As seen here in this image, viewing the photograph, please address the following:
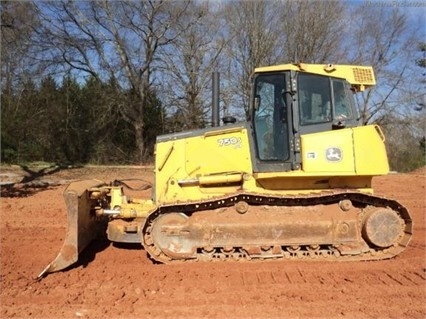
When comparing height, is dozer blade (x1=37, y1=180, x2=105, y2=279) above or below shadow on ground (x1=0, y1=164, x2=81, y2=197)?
below

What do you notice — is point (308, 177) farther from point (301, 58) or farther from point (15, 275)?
point (301, 58)

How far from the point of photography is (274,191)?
7129mm

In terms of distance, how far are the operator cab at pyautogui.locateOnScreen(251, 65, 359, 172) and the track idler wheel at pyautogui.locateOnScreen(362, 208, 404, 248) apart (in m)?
1.23

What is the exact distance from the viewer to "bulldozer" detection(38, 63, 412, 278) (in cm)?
677

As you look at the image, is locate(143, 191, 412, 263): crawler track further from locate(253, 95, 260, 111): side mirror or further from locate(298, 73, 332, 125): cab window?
locate(253, 95, 260, 111): side mirror

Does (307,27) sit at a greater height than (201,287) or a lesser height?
greater

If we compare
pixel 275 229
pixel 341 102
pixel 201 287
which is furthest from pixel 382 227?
pixel 201 287

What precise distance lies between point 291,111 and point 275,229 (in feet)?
5.36

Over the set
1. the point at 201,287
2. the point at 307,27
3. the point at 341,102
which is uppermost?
the point at 307,27

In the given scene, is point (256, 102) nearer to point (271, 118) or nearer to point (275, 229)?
point (271, 118)

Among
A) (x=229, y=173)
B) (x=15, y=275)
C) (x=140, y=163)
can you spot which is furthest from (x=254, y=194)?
(x=140, y=163)

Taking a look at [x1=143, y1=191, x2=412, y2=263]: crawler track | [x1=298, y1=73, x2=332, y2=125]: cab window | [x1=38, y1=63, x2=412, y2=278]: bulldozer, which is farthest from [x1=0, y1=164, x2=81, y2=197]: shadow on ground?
[x1=298, y1=73, x2=332, y2=125]: cab window

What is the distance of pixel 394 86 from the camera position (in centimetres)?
3381

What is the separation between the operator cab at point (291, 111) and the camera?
7000mm
